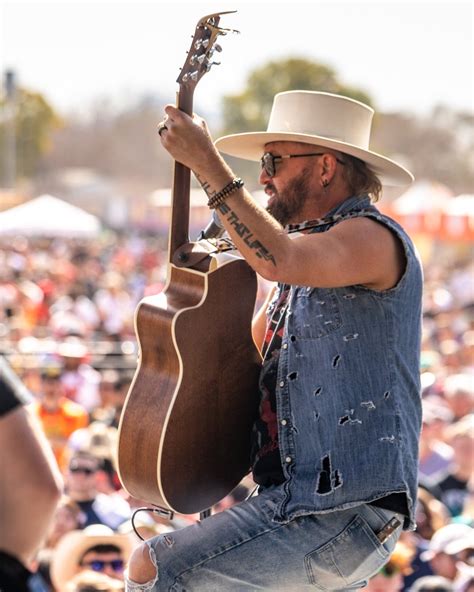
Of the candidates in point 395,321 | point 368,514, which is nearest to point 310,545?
point 368,514

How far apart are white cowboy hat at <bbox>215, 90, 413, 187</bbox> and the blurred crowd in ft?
3.18

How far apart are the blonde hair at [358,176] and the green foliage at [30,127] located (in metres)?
51.7

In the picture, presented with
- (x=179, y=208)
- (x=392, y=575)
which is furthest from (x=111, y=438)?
(x=179, y=208)

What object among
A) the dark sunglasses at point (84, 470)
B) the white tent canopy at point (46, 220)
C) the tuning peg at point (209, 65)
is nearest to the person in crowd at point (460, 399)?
the dark sunglasses at point (84, 470)

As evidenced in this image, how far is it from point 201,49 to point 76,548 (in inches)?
128

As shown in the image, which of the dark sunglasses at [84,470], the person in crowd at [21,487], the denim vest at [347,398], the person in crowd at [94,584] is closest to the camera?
the person in crowd at [21,487]

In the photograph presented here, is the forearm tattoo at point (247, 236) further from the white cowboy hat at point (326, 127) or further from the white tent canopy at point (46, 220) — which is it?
the white tent canopy at point (46, 220)

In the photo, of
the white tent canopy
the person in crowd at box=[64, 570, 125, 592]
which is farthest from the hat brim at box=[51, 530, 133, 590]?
the white tent canopy

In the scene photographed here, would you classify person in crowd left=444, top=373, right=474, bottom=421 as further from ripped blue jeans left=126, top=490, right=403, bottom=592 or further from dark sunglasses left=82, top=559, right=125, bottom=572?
ripped blue jeans left=126, top=490, right=403, bottom=592

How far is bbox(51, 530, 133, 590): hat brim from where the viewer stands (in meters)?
5.16

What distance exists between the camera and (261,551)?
254cm

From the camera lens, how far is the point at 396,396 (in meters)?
2.63

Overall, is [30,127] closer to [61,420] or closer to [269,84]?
[269,84]

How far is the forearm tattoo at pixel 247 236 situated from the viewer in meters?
2.44
